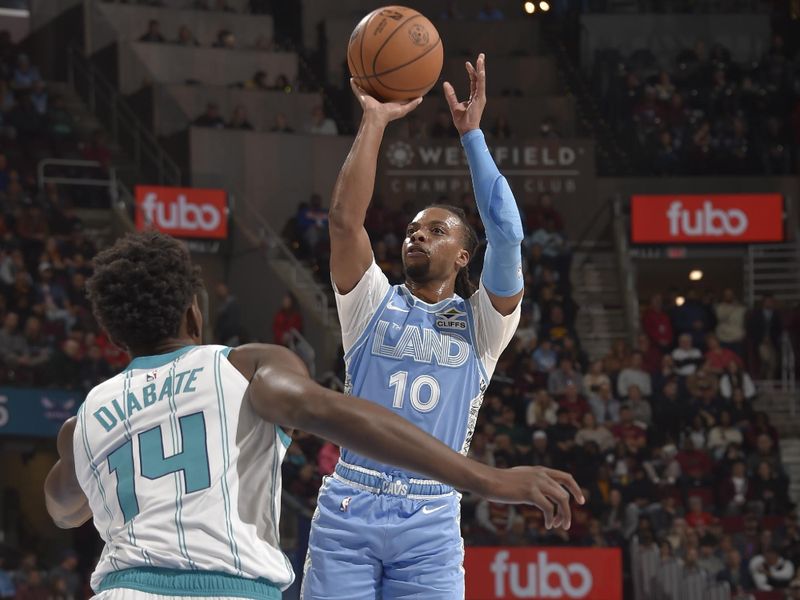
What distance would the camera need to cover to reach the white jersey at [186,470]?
319 cm

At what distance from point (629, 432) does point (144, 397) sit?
484 inches

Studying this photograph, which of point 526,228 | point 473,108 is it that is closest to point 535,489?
point 473,108

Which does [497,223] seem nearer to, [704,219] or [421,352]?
[421,352]

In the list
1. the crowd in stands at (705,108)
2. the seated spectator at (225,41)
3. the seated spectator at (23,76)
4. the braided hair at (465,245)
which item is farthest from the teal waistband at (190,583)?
the seated spectator at (225,41)

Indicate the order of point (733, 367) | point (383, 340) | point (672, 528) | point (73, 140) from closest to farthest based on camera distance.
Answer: point (383, 340), point (672, 528), point (733, 367), point (73, 140)

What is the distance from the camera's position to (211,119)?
2116 centimetres

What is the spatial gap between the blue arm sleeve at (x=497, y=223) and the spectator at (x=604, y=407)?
10385 mm

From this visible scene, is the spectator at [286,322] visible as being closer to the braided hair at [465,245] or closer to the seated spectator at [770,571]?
the seated spectator at [770,571]

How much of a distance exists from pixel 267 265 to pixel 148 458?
16550 millimetres

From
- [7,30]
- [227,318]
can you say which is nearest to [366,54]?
[227,318]

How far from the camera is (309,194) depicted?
857 inches

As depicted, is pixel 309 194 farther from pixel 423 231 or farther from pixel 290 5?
pixel 423 231

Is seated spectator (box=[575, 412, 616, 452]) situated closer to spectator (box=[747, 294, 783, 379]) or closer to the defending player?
spectator (box=[747, 294, 783, 379])

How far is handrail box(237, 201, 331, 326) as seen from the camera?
1936 cm
